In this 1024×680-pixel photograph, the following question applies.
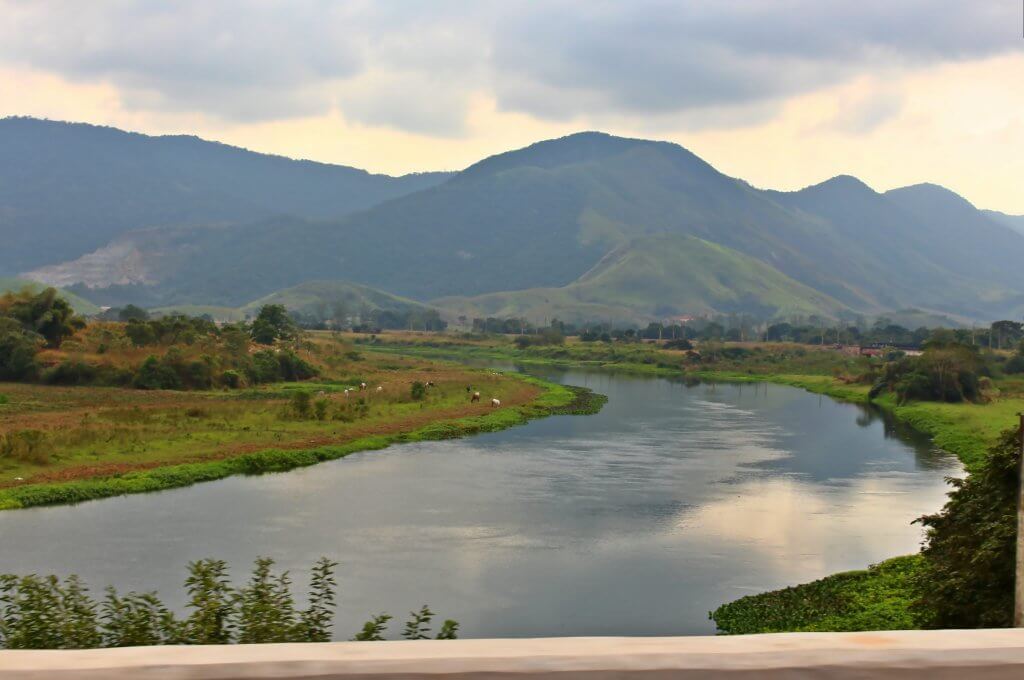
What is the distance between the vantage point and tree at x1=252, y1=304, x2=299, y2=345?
332 ft

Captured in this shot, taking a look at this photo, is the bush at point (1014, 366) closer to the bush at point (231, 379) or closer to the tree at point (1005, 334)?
the tree at point (1005, 334)

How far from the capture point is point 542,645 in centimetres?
570

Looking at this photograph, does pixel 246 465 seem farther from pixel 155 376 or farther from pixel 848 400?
pixel 848 400

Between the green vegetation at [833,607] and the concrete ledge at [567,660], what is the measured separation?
52.8ft

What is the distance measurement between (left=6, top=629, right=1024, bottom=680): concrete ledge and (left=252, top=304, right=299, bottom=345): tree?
313 feet

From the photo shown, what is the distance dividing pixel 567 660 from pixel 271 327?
328 feet

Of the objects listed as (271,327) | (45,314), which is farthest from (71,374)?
(271,327)

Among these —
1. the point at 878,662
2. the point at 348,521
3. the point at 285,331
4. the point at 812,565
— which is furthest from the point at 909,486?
the point at 285,331

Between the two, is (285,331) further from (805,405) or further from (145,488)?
(145,488)

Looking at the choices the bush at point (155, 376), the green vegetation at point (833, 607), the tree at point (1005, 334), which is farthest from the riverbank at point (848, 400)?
the bush at point (155, 376)

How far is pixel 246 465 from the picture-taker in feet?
148

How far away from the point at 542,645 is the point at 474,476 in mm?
39008

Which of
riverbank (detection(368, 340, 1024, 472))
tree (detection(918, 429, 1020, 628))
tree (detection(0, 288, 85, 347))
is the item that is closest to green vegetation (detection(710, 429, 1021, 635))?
tree (detection(918, 429, 1020, 628))

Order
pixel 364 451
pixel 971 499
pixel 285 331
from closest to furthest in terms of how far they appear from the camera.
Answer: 1. pixel 971 499
2. pixel 364 451
3. pixel 285 331
